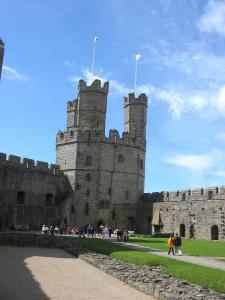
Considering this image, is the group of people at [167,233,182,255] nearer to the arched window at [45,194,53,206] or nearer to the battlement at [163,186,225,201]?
the battlement at [163,186,225,201]

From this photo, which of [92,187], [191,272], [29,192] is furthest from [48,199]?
[191,272]

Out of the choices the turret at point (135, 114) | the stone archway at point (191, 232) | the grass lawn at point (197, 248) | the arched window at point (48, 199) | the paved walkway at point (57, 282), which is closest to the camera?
the paved walkway at point (57, 282)

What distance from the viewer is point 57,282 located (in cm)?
1255

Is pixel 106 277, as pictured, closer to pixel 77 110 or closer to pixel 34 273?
pixel 34 273

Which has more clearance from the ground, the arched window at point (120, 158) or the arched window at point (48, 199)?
the arched window at point (120, 158)

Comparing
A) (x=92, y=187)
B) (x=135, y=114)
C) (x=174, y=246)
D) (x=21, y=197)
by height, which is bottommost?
(x=174, y=246)

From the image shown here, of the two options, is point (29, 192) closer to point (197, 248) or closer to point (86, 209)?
point (86, 209)

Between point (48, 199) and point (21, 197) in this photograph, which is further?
point (48, 199)

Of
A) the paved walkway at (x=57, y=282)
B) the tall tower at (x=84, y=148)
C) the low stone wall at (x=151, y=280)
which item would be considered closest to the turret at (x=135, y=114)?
the tall tower at (x=84, y=148)

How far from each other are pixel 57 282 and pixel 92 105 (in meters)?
34.9

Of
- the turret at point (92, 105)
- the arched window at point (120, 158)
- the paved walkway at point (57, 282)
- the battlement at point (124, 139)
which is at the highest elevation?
the turret at point (92, 105)

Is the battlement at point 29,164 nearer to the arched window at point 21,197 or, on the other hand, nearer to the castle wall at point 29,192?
the castle wall at point 29,192

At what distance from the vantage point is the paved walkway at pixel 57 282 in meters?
10.6

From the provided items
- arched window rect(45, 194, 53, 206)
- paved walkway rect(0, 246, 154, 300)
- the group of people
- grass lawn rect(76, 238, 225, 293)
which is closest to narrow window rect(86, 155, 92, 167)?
arched window rect(45, 194, 53, 206)
